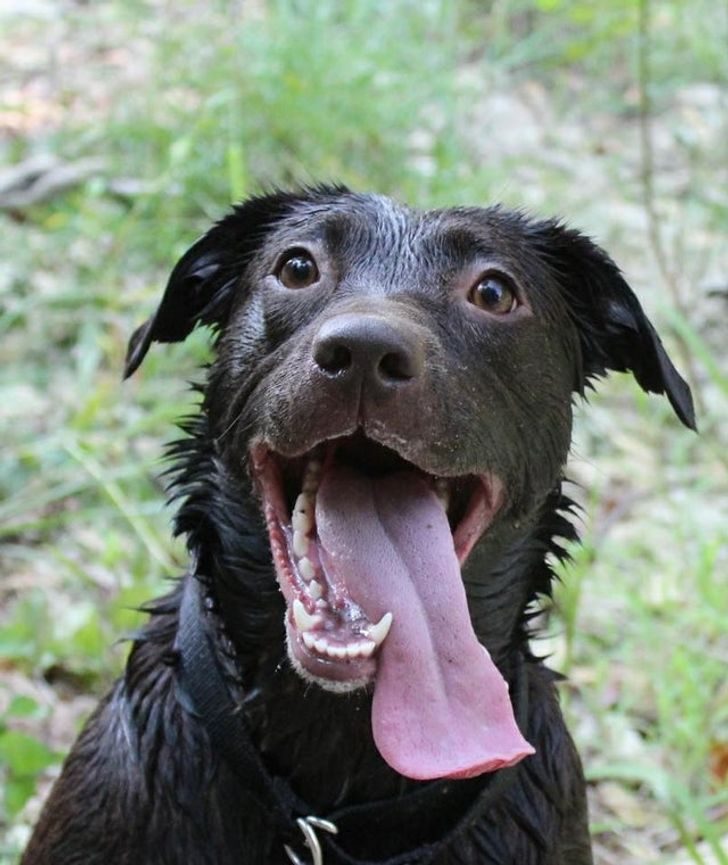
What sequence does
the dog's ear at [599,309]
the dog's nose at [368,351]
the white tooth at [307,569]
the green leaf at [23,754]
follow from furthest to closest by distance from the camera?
the green leaf at [23,754] → the dog's ear at [599,309] → the white tooth at [307,569] → the dog's nose at [368,351]

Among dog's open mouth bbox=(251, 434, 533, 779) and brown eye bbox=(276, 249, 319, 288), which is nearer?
dog's open mouth bbox=(251, 434, 533, 779)

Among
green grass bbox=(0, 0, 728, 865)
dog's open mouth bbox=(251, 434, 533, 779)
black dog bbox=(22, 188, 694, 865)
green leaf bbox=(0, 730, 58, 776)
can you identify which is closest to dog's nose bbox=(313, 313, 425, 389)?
black dog bbox=(22, 188, 694, 865)

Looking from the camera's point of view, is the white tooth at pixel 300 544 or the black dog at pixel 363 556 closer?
the black dog at pixel 363 556

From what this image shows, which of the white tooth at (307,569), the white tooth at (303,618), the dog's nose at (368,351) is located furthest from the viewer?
the white tooth at (307,569)

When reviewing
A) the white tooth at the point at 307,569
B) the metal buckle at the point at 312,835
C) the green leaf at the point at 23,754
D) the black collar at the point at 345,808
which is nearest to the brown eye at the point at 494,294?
the white tooth at the point at 307,569

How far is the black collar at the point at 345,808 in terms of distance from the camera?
237 centimetres

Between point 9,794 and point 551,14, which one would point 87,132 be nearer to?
point 551,14

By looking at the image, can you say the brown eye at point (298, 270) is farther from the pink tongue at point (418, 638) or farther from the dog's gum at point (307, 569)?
the dog's gum at point (307, 569)

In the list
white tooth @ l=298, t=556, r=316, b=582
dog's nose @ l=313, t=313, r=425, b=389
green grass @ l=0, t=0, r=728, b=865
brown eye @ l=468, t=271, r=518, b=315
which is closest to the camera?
dog's nose @ l=313, t=313, r=425, b=389

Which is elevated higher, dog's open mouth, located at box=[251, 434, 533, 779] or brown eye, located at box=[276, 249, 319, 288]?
brown eye, located at box=[276, 249, 319, 288]

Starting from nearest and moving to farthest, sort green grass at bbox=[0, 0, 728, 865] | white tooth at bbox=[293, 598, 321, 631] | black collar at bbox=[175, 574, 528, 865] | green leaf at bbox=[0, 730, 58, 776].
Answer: white tooth at bbox=[293, 598, 321, 631] < black collar at bbox=[175, 574, 528, 865] < green leaf at bbox=[0, 730, 58, 776] < green grass at bbox=[0, 0, 728, 865]

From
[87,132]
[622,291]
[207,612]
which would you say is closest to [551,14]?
[87,132]

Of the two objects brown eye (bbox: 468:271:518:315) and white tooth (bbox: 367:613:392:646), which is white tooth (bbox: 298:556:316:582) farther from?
brown eye (bbox: 468:271:518:315)

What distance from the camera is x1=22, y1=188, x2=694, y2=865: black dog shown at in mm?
2156
